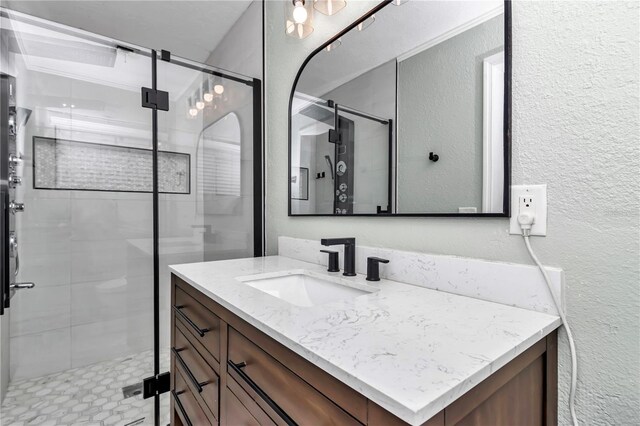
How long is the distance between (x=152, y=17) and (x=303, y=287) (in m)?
2.22

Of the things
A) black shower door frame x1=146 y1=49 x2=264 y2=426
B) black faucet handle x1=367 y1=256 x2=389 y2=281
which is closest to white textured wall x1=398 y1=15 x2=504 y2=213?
black faucet handle x1=367 y1=256 x2=389 y2=281

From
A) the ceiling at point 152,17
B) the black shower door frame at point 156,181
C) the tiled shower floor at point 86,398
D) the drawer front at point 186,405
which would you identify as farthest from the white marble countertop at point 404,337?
the ceiling at point 152,17

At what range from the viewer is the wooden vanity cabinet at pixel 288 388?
1.62 feet

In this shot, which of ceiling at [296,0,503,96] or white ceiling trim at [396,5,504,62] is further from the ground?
ceiling at [296,0,503,96]

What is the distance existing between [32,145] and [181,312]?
1.37 m

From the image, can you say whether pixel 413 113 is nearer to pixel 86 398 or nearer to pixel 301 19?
pixel 301 19

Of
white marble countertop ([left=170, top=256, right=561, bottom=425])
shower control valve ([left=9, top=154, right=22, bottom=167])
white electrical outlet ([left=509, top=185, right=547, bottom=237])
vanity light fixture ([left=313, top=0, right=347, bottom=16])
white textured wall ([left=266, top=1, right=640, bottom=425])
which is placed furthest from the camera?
shower control valve ([left=9, top=154, right=22, bottom=167])

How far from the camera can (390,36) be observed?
1.17 metres

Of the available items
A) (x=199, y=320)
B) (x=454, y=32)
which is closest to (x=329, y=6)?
(x=454, y=32)

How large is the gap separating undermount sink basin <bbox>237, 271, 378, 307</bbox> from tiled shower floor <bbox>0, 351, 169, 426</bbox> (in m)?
1.03

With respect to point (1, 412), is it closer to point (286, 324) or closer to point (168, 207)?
point (168, 207)

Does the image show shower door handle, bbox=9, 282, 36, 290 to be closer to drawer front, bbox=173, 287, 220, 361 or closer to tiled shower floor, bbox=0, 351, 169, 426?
tiled shower floor, bbox=0, 351, 169, 426

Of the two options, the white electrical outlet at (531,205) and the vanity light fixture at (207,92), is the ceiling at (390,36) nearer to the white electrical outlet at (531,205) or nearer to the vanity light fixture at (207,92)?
the white electrical outlet at (531,205)

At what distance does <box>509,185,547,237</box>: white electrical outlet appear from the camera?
770mm
